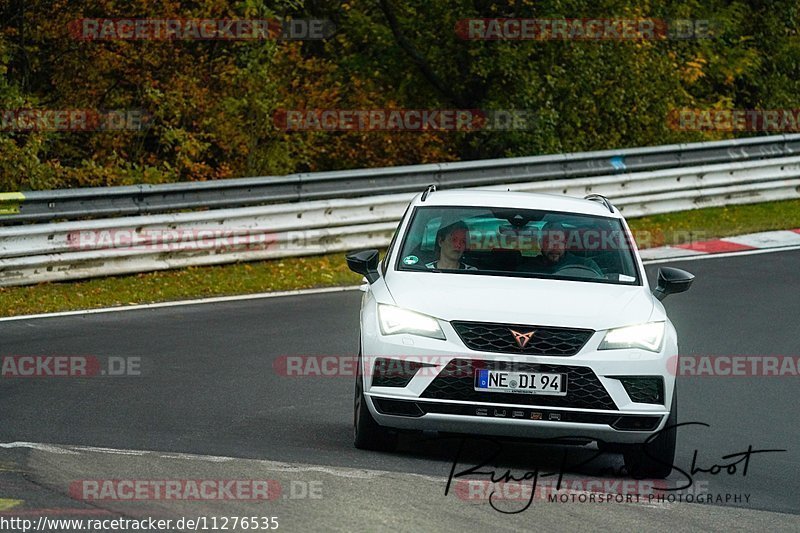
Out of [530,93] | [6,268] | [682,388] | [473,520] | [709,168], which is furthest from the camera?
[530,93]

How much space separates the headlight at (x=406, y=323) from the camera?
27.3 ft

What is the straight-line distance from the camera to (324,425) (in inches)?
378

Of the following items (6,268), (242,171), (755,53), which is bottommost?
(6,268)

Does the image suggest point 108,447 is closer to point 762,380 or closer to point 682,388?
point 682,388

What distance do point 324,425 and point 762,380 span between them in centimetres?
439

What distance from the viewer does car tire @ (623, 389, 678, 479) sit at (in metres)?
8.50

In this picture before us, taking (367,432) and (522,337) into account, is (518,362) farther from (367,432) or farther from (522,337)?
(367,432)

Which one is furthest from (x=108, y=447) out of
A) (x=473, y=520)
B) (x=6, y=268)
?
(x=6, y=268)

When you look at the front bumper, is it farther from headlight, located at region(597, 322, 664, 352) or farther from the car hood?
the car hood

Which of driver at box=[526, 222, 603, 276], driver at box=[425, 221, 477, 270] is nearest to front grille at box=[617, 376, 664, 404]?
driver at box=[526, 222, 603, 276]

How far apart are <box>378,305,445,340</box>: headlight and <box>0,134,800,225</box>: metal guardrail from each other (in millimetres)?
8478

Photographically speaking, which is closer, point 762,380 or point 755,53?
point 762,380

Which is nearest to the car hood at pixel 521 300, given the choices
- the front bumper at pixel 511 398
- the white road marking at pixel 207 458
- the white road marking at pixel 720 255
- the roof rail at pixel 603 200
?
the front bumper at pixel 511 398

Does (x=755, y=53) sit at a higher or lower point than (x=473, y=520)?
higher
